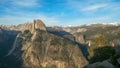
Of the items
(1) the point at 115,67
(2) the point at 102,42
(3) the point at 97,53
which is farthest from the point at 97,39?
(1) the point at 115,67

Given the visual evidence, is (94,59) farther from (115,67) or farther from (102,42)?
(115,67)

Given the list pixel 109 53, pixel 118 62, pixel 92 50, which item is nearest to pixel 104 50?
pixel 109 53

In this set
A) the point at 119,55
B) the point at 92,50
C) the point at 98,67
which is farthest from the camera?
the point at 92,50

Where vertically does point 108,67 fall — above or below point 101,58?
above

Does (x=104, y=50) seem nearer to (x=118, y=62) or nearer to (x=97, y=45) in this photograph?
(x=97, y=45)

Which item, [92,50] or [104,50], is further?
[92,50]

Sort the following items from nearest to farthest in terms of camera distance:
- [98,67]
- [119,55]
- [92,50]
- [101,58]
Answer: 1. [98,67]
2. [119,55]
3. [101,58]
4. [92,50]

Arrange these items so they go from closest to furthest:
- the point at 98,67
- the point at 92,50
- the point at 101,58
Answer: the point at 98,67 → the point at 101,58 → the point at 92,50

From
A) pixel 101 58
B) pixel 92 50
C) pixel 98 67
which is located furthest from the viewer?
pixel 92 50

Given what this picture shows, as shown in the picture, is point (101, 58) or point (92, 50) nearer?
point (101, 58)
